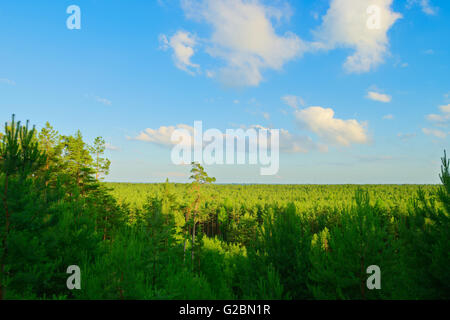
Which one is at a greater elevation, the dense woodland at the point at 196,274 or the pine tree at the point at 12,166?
the pine tree at the point at 12,166

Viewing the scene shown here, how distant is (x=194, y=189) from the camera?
23.5 m

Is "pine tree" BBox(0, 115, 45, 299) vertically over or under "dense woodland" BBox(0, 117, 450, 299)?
over

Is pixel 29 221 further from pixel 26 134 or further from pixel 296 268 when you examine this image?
pixel 296 268

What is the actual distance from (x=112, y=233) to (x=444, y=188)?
30.0 metres

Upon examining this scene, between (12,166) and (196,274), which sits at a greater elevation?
(12,166)

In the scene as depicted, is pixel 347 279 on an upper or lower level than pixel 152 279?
upper

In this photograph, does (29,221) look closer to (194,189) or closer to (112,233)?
(194,189)

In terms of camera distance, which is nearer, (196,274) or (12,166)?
(12,166)
